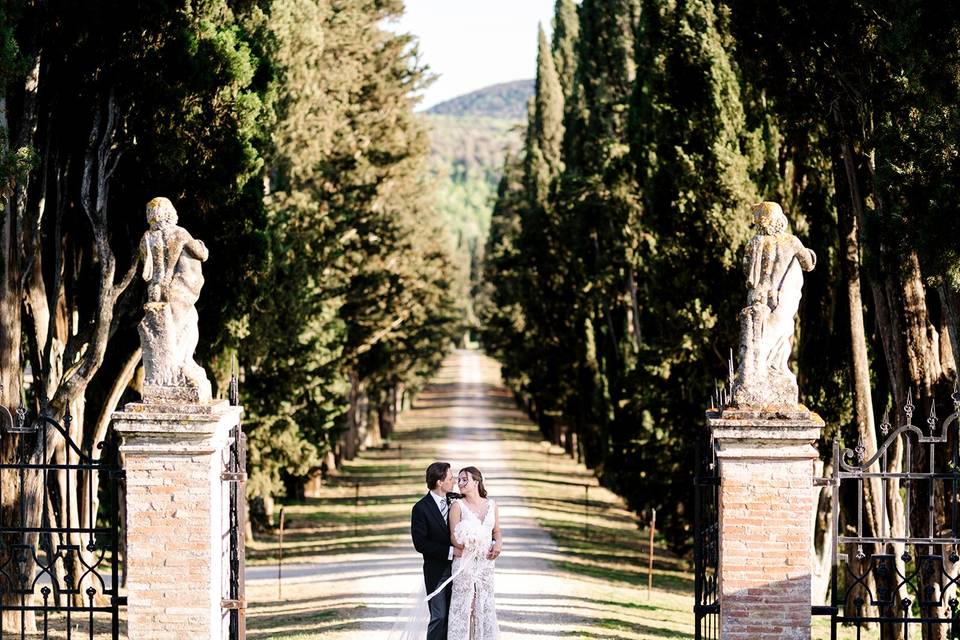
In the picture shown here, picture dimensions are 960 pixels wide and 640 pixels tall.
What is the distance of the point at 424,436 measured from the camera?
188 ft

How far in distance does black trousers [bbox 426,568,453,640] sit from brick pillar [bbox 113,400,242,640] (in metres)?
1.72

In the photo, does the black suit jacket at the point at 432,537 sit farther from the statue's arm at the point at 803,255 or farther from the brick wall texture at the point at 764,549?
the statue's arm at the point at 803,255

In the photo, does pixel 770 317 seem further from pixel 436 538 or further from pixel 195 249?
pixel 195 249

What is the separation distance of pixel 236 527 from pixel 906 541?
4.95m

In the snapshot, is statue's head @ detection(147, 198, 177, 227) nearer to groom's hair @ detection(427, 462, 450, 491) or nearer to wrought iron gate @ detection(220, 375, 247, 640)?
wrought iron gate @ detection(220, 375, 247, 640)

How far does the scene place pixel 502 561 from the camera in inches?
882

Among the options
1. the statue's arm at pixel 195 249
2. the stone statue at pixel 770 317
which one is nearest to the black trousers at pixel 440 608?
the stone statue at pixel 770 317

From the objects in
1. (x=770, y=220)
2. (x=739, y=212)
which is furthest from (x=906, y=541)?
(x=739, y=212)

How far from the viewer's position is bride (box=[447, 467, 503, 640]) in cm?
1028

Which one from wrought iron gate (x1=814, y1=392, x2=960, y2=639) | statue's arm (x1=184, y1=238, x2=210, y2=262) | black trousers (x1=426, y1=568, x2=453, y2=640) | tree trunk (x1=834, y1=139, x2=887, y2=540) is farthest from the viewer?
tree trunk (x1=834, y1=139, x2=887, y2=540)

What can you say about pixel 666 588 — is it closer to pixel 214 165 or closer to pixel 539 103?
pixel 214 165

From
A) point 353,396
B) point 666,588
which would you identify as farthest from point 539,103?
point 666,588

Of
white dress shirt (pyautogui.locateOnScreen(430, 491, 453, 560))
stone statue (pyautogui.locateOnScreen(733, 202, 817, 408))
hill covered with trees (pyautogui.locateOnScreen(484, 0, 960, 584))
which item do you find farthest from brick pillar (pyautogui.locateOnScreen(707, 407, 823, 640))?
white dress shirt (pyautogui.locateOnScreen(430, 491, 453, 560))

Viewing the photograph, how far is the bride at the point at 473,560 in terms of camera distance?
10.3 metres
